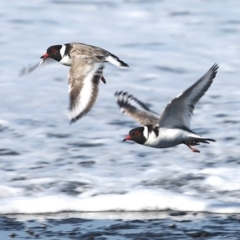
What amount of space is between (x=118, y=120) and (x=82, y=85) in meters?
2.37

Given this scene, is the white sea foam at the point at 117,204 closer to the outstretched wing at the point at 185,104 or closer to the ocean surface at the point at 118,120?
the ocean surface at the point at 118,120

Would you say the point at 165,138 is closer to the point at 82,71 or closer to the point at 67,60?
the point at 82,71

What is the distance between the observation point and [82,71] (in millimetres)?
6988

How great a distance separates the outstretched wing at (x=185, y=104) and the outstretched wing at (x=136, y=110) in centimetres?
38

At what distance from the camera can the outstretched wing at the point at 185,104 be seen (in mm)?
6355

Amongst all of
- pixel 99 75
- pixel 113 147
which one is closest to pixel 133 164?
pixel 113 147

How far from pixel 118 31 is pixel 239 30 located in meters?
1.82

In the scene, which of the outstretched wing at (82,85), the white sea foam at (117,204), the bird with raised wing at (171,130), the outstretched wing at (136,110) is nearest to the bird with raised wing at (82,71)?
the outstretched wing at (82,85)

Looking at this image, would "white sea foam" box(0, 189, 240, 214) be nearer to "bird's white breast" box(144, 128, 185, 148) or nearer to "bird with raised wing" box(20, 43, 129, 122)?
"bird's white breast" box(144, 128, 185, 148)

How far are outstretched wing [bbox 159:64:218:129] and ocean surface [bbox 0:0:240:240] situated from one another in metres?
0.60

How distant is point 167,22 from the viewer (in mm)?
13164

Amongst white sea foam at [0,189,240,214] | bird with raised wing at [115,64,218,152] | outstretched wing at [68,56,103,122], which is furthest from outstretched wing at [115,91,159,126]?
white sea foam at [0,189,240,214]

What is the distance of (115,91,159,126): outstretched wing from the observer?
23.7 ft

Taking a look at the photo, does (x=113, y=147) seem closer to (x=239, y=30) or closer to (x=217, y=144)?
(x=217, y=144)
